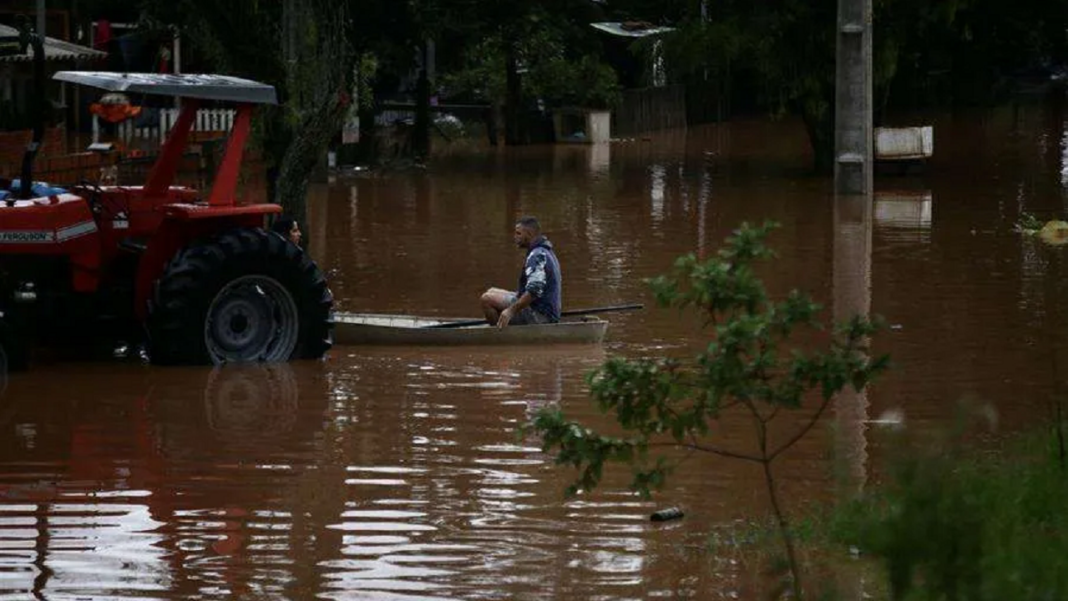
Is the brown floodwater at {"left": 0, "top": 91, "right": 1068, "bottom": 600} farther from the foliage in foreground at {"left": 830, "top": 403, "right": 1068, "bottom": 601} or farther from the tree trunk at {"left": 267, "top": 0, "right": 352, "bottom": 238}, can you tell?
the tree trunk at {"left": 267, "top": 0, "right": 352, "bottom": 238}

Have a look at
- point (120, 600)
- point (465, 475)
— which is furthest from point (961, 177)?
point (120, 600)

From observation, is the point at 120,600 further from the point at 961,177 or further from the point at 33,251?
the point at 961,177

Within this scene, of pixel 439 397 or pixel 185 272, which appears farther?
pixel 185 272

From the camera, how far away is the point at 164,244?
15.1 m

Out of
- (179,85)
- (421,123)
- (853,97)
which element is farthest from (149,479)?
(421,123)

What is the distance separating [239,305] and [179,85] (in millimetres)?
1653

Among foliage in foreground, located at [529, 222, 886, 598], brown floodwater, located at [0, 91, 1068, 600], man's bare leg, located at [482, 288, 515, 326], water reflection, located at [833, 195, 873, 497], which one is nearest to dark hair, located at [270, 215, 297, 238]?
brown floodwater, located at [0, 91, 1068, 600]

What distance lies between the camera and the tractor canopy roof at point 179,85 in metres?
14.6

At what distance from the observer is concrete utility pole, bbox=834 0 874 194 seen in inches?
1203

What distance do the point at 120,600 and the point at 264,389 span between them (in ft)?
19.7

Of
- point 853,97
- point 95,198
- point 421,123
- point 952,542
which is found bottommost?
point 952,542

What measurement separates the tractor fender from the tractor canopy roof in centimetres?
81

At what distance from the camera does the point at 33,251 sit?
578 inches

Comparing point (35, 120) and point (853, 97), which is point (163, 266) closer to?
point (35, 120)
